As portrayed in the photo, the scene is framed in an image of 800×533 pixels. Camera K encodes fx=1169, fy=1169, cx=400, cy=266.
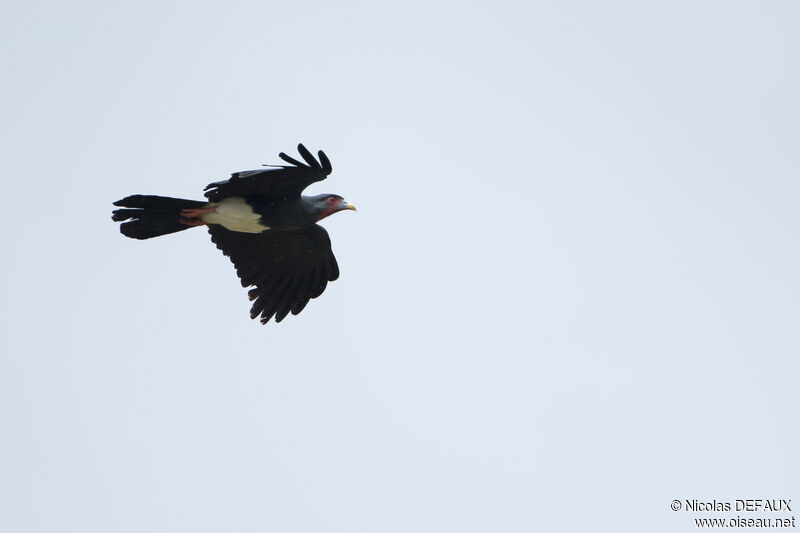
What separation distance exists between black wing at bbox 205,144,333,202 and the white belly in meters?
0.11

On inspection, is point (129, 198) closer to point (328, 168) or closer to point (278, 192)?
point (278, 192)

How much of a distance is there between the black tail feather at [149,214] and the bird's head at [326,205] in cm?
143

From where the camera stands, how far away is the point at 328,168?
13.6 meters

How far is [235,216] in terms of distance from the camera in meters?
14.8

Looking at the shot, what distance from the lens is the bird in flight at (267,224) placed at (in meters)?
14.1

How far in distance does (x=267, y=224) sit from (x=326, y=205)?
0.78 meters

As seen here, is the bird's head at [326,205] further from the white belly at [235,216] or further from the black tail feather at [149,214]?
the black tail feather at [149,214]

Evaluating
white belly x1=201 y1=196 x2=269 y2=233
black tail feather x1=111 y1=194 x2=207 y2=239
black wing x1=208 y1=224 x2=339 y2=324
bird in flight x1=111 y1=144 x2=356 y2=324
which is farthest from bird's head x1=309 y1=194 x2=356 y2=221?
black tail feather x1=111 y1=194 x2=207 y2=239

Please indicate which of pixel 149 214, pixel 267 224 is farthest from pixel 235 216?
pixel 149 214

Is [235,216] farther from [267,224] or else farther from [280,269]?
[280,269]

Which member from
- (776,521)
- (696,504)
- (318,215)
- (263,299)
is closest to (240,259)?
(263,299)

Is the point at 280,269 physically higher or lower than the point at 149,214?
lower

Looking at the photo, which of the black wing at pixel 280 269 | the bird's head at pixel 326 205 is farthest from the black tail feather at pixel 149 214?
the bird's head at pixel 326 205

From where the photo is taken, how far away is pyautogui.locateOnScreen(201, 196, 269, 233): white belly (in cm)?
1467
